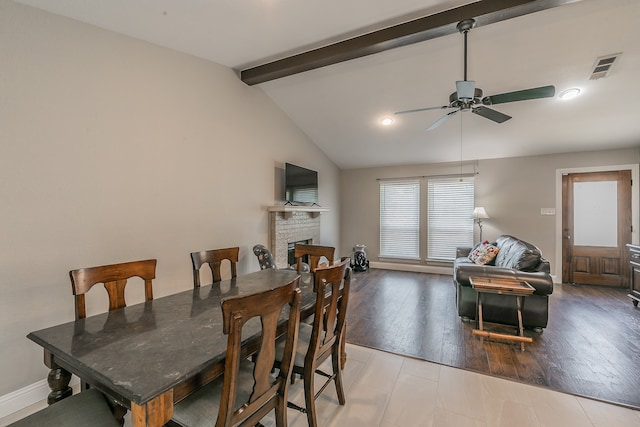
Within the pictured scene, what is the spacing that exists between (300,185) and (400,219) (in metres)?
2.81

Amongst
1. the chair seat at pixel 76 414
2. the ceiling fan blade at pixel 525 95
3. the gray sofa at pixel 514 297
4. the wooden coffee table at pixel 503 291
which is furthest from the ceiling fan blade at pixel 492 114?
the chair seat at pixel 76 414

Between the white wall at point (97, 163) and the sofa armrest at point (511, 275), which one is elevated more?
the white wall at point (97, 163)

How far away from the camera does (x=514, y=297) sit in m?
2.98

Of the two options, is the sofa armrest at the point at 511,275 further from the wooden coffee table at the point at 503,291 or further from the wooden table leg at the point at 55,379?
the wooden table leg at the point at 55,379

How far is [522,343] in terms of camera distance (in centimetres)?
267

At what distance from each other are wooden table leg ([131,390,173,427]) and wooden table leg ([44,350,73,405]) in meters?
0.66

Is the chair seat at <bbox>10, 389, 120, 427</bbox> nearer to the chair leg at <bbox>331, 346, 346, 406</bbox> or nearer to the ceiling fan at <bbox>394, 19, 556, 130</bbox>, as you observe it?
the chair leg at <bbox>331, 346, 346, 406</bbox>

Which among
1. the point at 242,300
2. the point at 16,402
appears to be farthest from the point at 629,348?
the point at 16,402

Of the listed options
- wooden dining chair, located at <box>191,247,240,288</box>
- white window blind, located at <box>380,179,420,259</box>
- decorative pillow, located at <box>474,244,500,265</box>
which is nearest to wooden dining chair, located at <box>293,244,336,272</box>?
wooden dining chair, located at <box>191,247,240,288</box>

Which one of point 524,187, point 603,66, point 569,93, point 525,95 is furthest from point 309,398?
point 524,187

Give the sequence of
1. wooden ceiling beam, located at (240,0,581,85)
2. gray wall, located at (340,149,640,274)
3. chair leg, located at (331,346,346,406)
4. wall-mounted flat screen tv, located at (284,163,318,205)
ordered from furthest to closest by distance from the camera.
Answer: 1. gray wall, located at (340,149,640,274)
2. wall-mounted flat screen tv, located at (284,163,318,205)
3. wooden ceiling beam, located at (240,0,581,85)
4. chair leg, located at (331,346,346,406)

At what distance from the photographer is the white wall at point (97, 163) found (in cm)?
185

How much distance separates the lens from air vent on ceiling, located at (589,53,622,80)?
9.15 ft

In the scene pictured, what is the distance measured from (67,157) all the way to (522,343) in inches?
174
